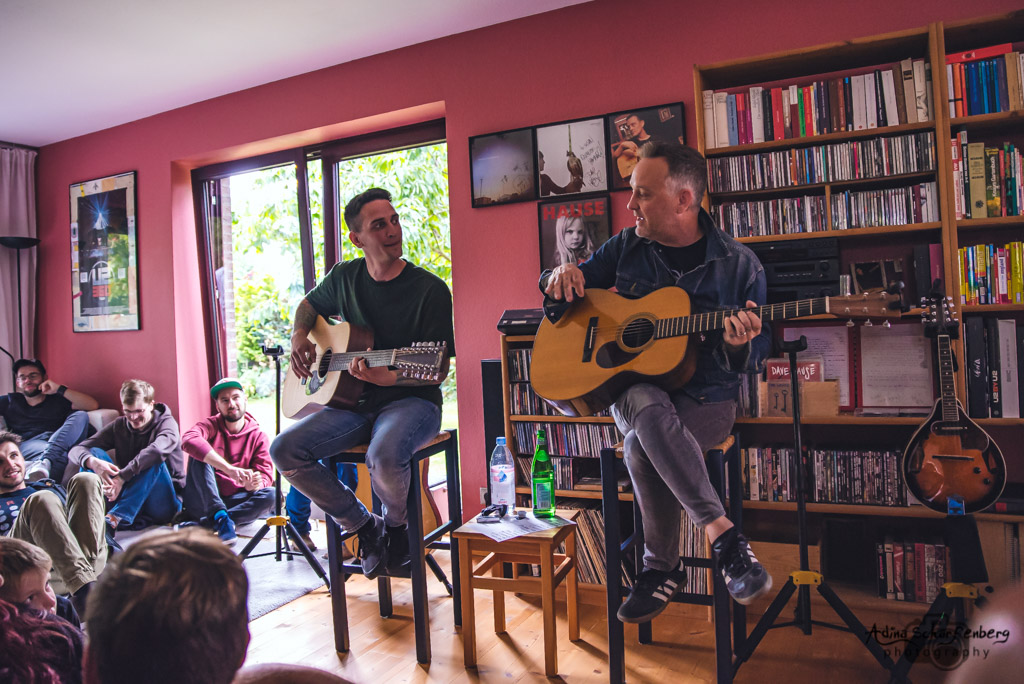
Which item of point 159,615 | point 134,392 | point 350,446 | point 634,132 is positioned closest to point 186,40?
point 134,392

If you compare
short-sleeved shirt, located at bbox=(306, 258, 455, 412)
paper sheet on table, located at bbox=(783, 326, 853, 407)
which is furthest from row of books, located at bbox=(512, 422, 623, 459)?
paper sheet on table, located at bbox=(783, 326, 853, 407)

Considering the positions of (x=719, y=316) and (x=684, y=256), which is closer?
(x=719, y=316)

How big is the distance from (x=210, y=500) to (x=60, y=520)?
1.53m

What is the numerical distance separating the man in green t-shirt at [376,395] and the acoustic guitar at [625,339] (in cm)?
46

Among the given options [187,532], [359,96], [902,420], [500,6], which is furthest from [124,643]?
[359,96]

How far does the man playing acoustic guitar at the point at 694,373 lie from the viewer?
5.75ft

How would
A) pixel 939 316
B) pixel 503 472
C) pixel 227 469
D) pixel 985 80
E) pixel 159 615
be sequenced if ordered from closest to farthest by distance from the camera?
pixel 159 615, pixel 939 316, pixel 985 80, pixel 503 472, pixel 227 469

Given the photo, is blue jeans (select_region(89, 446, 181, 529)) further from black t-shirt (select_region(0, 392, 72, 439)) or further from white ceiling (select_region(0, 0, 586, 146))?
white ceiling (select_region(0, 0, 586, 146))

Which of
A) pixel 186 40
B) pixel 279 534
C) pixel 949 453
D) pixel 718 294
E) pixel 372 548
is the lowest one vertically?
pixel 279 534

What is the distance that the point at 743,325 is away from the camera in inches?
70.4

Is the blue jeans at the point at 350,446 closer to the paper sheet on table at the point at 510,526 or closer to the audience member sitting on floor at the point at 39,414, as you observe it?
the paper sheet on table at the point at 510,526

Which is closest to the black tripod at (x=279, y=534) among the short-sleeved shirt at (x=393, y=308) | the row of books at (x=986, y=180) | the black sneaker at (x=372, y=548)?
the black sneaker at (x=372, y=548)

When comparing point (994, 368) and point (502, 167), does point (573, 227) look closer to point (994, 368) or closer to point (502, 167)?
point (502, 167)

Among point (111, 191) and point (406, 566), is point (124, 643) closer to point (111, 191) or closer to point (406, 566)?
point (406, 566)
